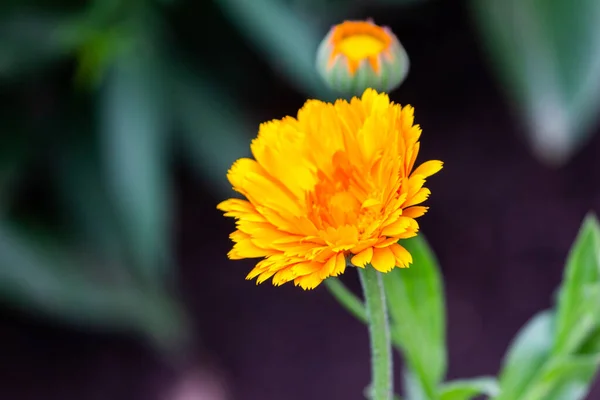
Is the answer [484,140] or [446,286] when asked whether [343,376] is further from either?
[484,140]

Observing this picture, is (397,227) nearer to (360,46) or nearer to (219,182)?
(360,46)

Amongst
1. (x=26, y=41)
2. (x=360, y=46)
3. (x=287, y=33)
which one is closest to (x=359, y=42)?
(x=360, y=46)

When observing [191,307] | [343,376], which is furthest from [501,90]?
[191,307]

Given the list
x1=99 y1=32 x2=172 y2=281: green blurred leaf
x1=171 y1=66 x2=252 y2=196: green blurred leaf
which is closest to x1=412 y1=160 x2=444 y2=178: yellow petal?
x1=99 y1=32 x2=172 y2=281: green blurred leaf

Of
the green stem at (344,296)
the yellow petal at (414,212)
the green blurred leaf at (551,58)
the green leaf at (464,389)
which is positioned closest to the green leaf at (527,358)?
the green leaf at (464,389)

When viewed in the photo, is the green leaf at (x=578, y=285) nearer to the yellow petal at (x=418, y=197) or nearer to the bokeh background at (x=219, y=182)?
the yellow petal at (x=418, y=197)
